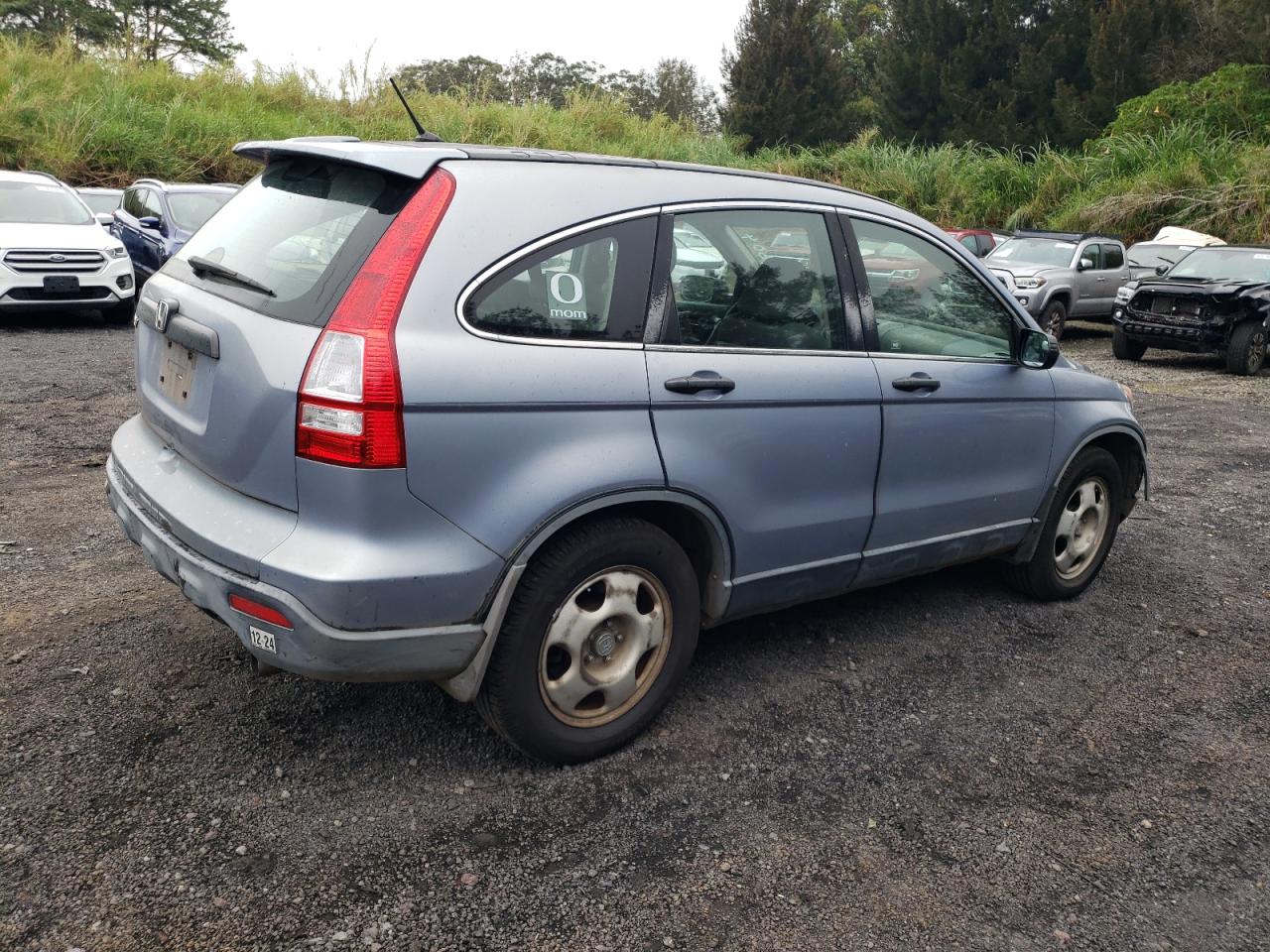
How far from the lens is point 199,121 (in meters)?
23.2

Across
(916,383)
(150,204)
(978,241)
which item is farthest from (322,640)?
(978,241)

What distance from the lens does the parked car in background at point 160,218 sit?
43.8 feet

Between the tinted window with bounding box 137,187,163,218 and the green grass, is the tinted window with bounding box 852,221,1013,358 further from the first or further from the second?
the green grass

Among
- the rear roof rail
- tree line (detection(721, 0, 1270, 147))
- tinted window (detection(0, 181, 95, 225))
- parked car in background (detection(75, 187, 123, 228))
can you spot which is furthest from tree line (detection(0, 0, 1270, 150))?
tinted window (detection(0, 181, 95, 225))

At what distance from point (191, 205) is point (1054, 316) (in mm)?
12582

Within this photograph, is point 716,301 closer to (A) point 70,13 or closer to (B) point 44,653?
(B) point 44,653

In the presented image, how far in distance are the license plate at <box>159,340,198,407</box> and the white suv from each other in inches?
382

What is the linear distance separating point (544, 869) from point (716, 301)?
1.76 metres

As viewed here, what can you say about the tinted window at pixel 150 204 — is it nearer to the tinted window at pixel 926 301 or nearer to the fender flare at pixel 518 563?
the tinted window at pixel 926 301

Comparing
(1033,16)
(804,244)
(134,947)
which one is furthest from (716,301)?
(1033,16)

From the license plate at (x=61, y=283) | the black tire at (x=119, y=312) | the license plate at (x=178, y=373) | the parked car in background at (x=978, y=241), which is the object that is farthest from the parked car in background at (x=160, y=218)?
the parked car in background at (x=978, y=241)

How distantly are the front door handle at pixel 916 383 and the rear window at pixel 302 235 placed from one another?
71.9 inches

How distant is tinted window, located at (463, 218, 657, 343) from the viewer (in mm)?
2883

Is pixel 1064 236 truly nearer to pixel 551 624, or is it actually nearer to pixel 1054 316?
pixel 1054 316
